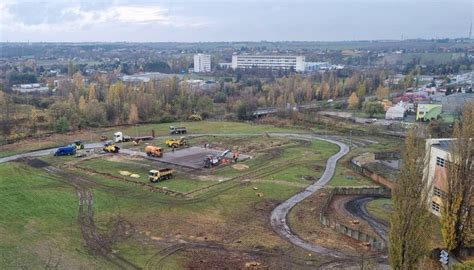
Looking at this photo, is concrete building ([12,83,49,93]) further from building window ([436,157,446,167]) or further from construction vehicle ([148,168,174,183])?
building window ([436,157,446,167])

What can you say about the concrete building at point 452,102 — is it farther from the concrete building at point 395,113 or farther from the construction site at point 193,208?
the construction site at point 193,208

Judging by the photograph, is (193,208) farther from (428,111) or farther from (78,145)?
(428,111)

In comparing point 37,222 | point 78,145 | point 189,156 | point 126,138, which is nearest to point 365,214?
point 189,156

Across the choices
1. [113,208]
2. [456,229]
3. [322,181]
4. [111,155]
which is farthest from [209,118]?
[456,229]

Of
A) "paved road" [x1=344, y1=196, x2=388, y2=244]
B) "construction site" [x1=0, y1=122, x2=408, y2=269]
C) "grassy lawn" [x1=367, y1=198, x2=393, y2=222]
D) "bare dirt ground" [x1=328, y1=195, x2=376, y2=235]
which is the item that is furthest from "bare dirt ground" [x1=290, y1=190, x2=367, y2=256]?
"grassy lawn" [x1=367, y1=198, x2=393, y2=222]

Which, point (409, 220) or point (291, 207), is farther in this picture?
point (291, 207)

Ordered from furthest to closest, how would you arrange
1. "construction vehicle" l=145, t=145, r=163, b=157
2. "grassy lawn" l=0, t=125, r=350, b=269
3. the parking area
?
"construction vehicle" l=145, t=145, r=163, b=157
the parking area
"grassy lawn" l=0, t=125, r=350, b=269
